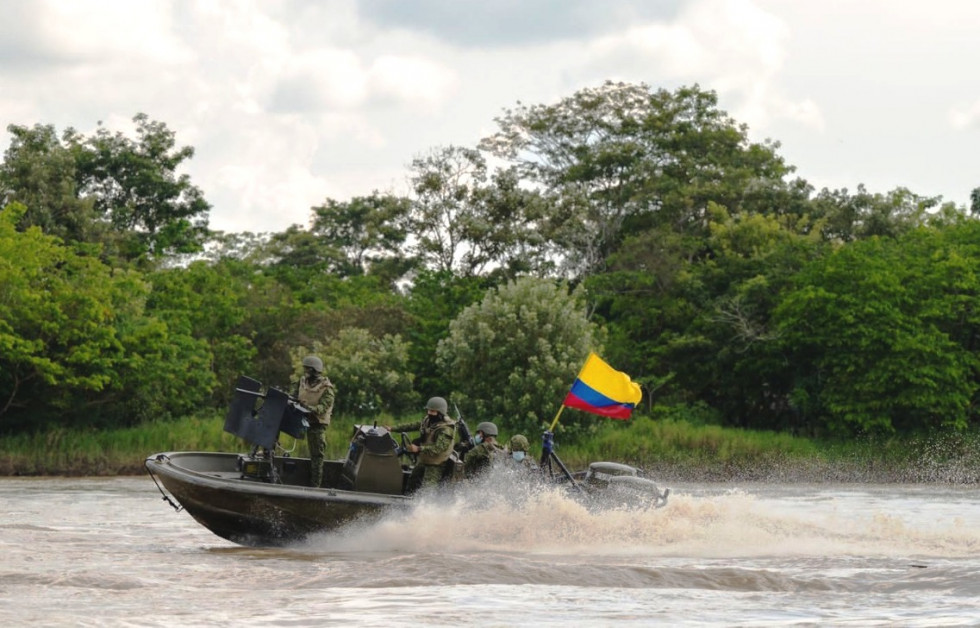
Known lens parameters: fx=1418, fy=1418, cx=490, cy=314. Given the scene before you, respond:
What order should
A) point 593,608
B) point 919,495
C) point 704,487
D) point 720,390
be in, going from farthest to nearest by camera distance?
point 720,390, point 704,487, point 919,495, point 593,608

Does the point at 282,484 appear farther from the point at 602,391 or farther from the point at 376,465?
the point at 602,391

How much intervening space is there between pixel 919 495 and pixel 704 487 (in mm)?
6207

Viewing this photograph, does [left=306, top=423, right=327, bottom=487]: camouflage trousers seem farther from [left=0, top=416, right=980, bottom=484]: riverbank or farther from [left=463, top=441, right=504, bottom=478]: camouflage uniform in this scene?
[left=0, top=416, right=980, bottom=484]: riverbank

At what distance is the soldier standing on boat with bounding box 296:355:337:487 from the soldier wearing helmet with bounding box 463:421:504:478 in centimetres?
184

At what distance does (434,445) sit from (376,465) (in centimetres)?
78

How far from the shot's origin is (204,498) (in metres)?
17.3

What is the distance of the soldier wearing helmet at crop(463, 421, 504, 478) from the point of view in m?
18.0

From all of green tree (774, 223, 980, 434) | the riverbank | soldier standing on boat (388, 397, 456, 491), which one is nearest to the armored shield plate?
soldier standing on boat (388, 397, 456, 491)

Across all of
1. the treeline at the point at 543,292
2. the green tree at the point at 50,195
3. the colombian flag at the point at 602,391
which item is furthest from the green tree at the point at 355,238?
the colombian flag at the point at 602,391

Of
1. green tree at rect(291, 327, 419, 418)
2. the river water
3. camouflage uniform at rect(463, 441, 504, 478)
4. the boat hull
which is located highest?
green tree at rect(291, 327, 419, 418)

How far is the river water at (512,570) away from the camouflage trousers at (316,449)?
88 centimetres

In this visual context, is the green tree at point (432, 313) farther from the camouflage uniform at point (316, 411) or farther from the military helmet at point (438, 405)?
the military helmet at point (438, 405)

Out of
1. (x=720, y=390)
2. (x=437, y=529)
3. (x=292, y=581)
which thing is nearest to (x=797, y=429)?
(x=720, y=390)

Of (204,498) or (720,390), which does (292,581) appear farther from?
(720,390)
